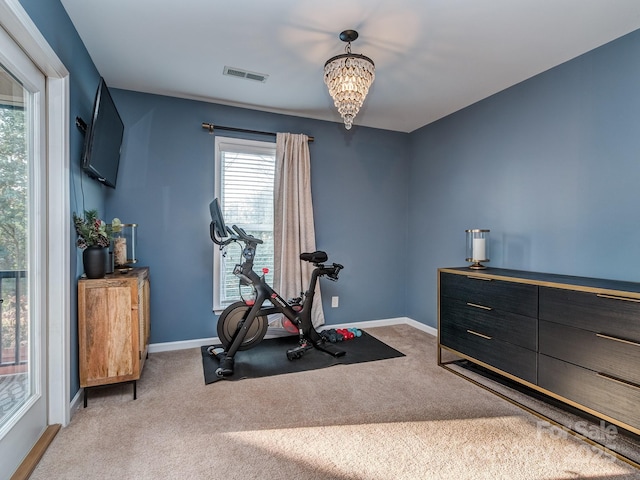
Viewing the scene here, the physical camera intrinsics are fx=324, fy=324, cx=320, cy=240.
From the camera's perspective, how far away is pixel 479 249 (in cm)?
289

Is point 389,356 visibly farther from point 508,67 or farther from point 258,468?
point 508,67

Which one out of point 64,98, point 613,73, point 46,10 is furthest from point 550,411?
point 46,10

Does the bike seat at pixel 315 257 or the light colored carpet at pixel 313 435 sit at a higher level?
the bike seat at pixel 315 257

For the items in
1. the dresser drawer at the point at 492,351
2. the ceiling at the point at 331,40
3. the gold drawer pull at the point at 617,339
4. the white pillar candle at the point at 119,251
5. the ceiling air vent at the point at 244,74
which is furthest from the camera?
the ceiling air vent at the point at 244,74

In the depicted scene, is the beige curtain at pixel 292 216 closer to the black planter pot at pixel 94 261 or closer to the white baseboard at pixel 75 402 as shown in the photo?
the black planter pot at pixel 94 261

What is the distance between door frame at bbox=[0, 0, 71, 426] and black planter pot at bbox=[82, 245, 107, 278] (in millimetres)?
187

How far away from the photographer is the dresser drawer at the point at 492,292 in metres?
2.16

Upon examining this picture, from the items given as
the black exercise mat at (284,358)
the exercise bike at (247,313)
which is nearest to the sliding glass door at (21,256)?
the black exercise mat at (284,358)

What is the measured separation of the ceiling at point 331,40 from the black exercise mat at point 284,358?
249 centimetres

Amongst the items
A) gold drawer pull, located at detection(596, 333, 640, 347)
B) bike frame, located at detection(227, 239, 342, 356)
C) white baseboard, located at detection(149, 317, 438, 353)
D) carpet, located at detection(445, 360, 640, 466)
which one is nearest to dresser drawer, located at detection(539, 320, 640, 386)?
gold drawer pull, located at detection(596, 333, 640, 347)

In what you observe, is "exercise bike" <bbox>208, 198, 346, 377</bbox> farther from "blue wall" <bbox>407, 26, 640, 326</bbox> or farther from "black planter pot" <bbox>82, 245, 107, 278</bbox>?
"blue wall" <bbox>407, 26, 640, 326</bbox>

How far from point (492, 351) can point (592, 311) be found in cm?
75

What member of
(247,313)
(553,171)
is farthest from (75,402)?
(553,171)

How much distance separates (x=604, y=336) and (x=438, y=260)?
1.99 m
